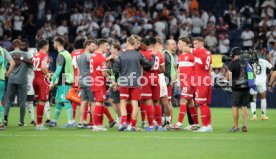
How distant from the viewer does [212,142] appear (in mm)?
15516

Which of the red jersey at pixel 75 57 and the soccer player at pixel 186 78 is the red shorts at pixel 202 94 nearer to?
the soccer player at pixel 186 78

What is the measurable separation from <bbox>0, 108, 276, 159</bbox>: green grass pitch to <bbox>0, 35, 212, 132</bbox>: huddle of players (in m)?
0.67

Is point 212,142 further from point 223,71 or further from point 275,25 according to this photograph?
point 275,25

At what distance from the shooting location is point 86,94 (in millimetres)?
19547

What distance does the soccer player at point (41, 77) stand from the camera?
1909 cm

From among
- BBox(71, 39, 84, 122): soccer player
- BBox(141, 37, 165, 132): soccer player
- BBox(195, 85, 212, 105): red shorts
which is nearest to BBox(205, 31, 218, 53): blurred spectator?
BBox(71, 39, 84, 122): soccer player

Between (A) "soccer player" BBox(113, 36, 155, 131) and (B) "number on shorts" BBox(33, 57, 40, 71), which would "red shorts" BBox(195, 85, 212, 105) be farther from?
(B) "number on shorts" BBox(33, 57, 40, 71)

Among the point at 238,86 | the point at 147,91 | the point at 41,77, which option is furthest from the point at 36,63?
the point at 238,86

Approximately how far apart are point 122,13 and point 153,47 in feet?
63.0

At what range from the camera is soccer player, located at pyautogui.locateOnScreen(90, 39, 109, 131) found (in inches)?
721

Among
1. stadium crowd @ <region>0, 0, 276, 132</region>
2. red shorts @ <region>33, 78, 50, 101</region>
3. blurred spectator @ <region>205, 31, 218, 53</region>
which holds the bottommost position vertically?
red shorts @ <region>33, 78, 50, 101</region>

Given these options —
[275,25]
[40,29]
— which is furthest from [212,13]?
[40,29]

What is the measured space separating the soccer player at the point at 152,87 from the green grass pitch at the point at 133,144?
2.18 feet

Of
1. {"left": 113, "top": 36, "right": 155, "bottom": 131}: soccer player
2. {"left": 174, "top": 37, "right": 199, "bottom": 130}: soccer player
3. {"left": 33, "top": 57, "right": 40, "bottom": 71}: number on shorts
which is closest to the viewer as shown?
{"left": 113, "top": 36, "right": 155, "bottom": 131}: soccer player
